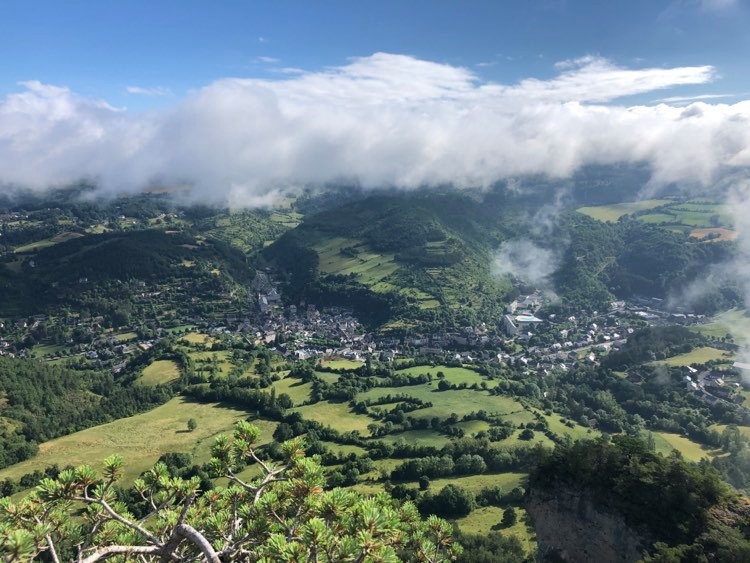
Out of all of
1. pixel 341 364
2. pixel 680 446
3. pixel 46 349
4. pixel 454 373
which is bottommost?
pixel 680 446

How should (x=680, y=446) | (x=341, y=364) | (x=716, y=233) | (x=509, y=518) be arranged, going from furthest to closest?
1. (x=716, y=233)
2. (x=341, y=364)
3. (x=680, y=446)
4. (x=509, y=518)

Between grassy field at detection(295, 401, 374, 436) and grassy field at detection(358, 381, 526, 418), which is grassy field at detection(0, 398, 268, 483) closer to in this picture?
grassy field at detection(295, 401, 374, 436)

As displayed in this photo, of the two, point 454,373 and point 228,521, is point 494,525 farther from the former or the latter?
point 454,373

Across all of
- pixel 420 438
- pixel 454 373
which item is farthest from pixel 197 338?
pixel 420 438

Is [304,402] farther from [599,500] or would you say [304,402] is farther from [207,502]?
[207,502]

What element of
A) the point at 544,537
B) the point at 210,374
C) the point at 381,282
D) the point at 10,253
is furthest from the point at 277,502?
the point at 10,253

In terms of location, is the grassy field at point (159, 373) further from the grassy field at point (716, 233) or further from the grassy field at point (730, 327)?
the grassy field at point (716, 233)
